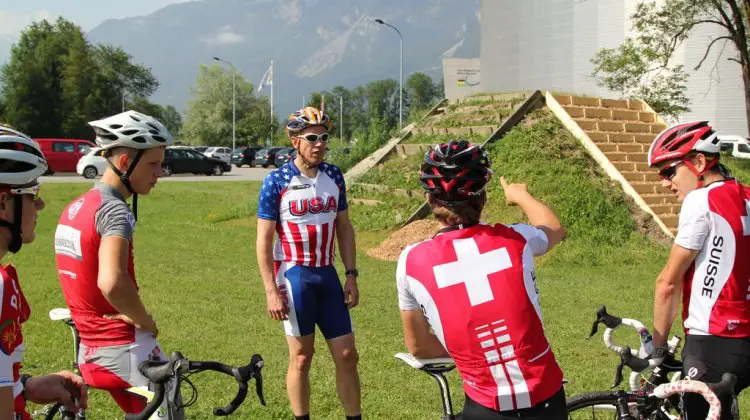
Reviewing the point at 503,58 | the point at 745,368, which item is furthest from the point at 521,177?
the point at 503,58

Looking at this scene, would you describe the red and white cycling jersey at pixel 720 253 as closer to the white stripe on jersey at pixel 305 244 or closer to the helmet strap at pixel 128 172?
the white stripe on jersey at pixel 305 244

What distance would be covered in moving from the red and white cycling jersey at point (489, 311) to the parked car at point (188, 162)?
133 ft

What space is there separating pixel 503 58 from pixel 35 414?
235 ft

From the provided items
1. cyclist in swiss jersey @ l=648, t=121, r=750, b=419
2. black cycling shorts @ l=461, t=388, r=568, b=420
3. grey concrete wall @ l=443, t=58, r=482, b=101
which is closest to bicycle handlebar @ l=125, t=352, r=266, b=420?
black cycling shorts @ l=461, t=388, r=568, b=420

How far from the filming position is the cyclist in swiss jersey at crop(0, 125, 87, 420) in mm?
2566

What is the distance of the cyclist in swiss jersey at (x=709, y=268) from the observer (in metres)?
3.72

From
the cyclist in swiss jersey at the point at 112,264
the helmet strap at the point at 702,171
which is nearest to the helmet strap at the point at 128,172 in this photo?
the cyclist in swiss jersey at the point at 112,264

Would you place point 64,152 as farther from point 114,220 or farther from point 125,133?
point 114,220

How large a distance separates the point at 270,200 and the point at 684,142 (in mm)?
2958

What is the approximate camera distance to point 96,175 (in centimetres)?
3662

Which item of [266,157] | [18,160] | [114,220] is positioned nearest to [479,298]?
[114,220]

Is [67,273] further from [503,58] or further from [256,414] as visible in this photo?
[503,58]

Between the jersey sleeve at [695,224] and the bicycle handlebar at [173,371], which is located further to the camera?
the jersey sleeve at [695,224]

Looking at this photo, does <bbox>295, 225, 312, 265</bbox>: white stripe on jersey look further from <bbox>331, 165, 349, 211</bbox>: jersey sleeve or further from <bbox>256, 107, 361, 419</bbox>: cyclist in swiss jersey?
<bbox>331, 165, 349, 211</bbox>: jersey sleeve
